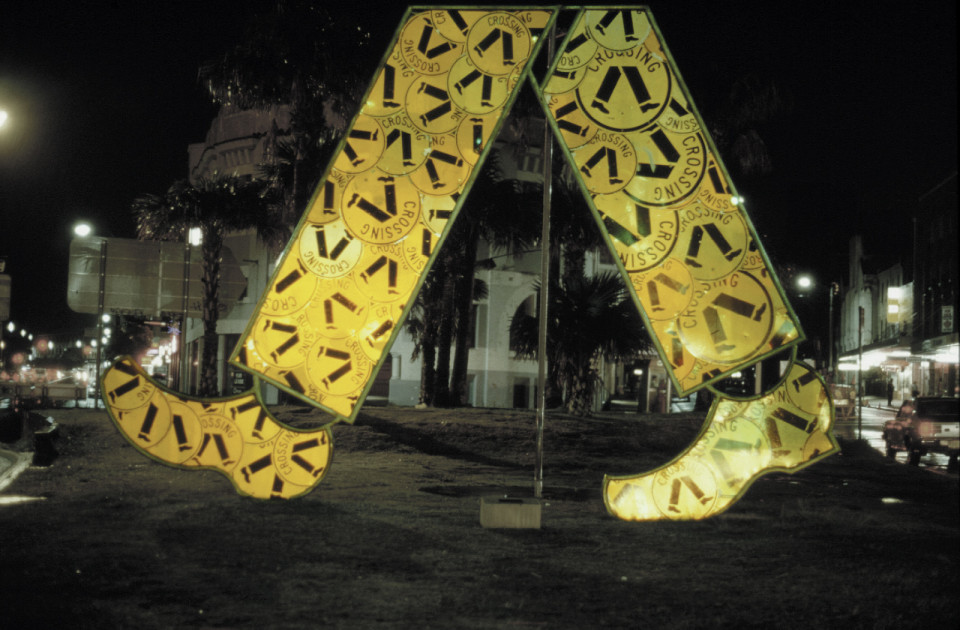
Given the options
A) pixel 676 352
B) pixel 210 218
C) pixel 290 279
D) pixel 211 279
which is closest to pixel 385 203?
pixel 290 279

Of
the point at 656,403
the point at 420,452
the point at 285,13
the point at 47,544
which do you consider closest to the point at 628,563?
the point at 47,544

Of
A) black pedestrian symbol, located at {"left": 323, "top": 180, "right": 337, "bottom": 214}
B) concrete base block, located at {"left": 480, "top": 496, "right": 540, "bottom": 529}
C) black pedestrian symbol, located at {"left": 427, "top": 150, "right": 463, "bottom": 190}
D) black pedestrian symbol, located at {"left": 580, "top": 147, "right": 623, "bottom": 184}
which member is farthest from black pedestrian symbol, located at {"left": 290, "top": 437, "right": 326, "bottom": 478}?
black pedestrian symbol, located at {"left": 580, "top": 147, "right": 623, "bottom": 184}

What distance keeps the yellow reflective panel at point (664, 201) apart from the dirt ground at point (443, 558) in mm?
1847

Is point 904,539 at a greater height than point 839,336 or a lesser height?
lesser

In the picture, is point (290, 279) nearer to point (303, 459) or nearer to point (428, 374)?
point (303, 459)

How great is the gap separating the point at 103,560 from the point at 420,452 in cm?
1080

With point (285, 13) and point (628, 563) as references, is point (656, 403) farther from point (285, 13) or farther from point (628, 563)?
point (628, 563)

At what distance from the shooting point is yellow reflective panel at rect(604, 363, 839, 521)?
921cm

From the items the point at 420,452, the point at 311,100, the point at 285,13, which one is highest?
the point at 285,13

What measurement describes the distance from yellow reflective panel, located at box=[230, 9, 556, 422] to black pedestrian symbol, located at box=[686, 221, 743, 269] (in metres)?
2.21

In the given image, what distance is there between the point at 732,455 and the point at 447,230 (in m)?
3.46

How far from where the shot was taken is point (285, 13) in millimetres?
20469

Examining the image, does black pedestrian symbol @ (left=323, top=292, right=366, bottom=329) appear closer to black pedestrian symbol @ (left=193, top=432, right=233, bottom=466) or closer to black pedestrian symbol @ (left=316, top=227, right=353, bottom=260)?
black pedestrian symbol @ (left=316, top=227, right=353, bottom=260)

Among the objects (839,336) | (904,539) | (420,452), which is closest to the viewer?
(904,539)
